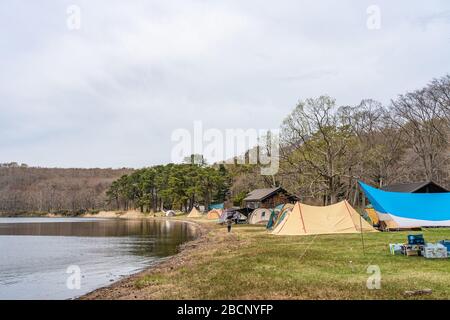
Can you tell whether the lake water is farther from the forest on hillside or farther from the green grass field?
the forest on hillside

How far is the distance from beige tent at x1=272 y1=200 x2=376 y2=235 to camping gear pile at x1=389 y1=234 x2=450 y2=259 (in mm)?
10837

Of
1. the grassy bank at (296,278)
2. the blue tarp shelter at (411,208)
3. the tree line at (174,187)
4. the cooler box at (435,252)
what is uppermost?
the tree line at (174,187)

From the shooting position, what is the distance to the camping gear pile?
14.9m

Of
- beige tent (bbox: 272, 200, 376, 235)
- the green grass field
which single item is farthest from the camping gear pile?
beige tent (bbox: 272, 200, 376, 235)

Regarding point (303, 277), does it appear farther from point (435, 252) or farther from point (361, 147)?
point (361, 147)

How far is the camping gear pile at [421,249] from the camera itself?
48.8 ft

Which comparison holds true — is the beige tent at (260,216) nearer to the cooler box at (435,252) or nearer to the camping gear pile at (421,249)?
the camping gear pile at (421,249)

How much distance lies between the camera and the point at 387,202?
16938 mm

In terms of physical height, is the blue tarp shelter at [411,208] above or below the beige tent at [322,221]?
above

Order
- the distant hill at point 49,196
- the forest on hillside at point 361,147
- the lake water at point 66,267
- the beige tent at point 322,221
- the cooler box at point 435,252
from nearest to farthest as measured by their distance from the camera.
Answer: the cooler box at point 435,252
the lake water at point 66,267
the beige tent at point 322,221
the forest on hillside at point 361,147
the distant hill at point 49,196

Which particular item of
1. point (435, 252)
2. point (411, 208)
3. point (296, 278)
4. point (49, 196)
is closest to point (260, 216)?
point (411, 208)

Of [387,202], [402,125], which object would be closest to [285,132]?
[402,125]

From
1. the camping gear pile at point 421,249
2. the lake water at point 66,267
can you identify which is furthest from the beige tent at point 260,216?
the camping gear pile at point 421,249

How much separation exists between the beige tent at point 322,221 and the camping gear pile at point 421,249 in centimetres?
1084
